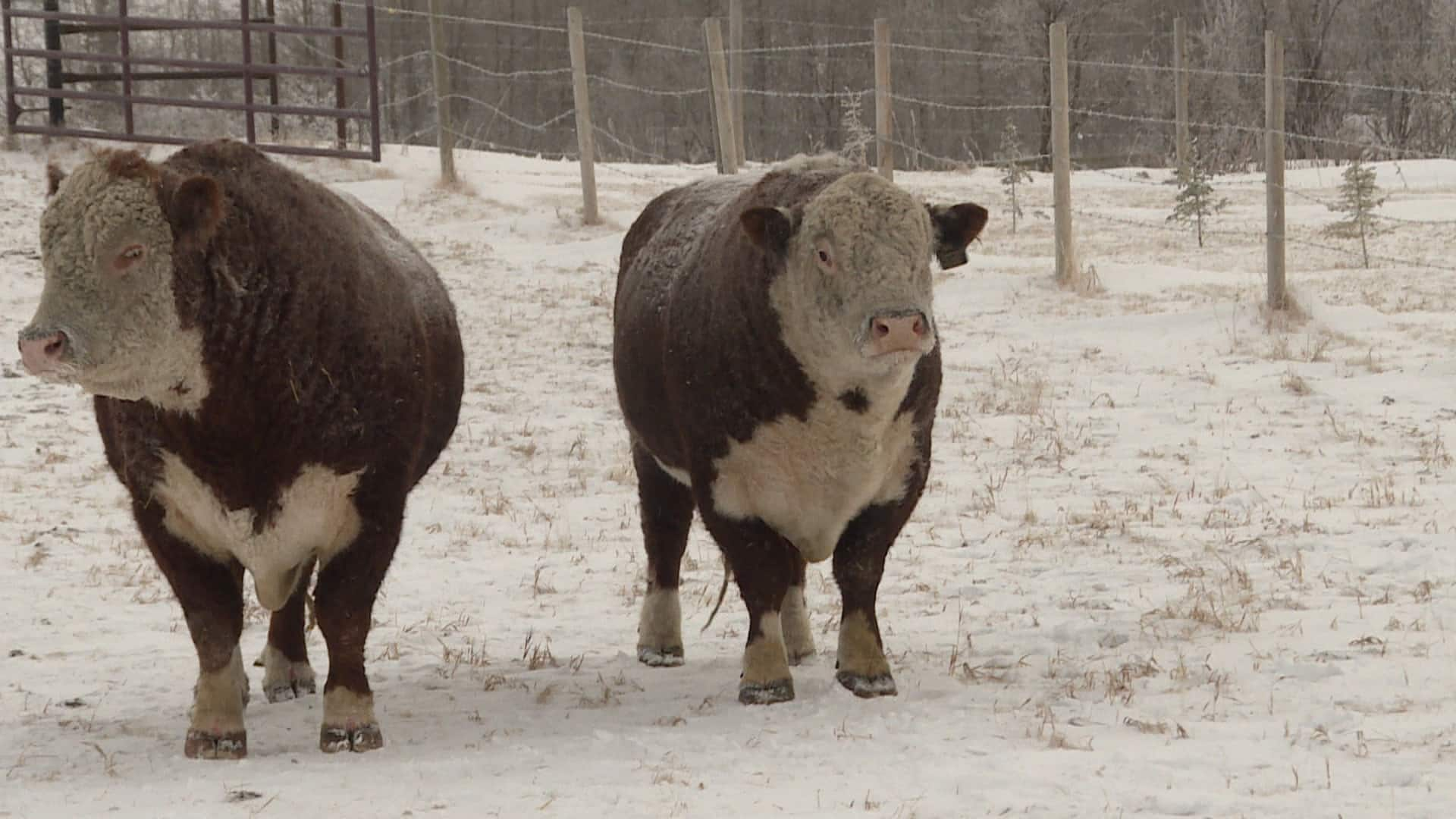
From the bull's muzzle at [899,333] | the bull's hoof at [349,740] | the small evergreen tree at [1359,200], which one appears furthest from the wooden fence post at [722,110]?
the bull's hoof at [349,740]

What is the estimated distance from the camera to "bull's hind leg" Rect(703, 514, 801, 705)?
576cm

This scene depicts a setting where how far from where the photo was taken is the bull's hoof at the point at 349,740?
530 centimetres

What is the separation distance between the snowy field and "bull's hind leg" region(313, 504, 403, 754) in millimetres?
157

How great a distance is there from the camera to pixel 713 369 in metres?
5.73

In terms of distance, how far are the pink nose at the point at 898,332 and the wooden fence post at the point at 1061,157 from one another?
8.87m

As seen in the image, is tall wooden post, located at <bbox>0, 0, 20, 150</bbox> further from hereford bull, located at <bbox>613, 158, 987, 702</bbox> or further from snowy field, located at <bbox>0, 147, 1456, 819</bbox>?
hereford bull, located at <bbox>613, 158, 987, 702</bbox>

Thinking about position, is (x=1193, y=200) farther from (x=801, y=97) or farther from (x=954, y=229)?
(x=801, y=97)

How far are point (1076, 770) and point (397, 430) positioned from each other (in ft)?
7.44

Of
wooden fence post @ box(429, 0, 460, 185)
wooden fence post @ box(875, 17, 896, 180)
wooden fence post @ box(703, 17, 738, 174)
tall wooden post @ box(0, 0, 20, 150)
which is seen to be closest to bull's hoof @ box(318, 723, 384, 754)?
wooden fence post @ box(875, 17, 896, 180)

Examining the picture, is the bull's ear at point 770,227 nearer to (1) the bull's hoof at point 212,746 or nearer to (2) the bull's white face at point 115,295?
(2) the bull's white face at point 115,295

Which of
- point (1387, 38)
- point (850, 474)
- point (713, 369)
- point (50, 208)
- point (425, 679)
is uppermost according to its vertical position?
point (1387, 38)

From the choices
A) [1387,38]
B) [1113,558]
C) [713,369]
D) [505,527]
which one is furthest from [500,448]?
[1387,38]

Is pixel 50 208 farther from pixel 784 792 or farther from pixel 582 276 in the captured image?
pixel 582 276

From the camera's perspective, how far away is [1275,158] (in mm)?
12578
